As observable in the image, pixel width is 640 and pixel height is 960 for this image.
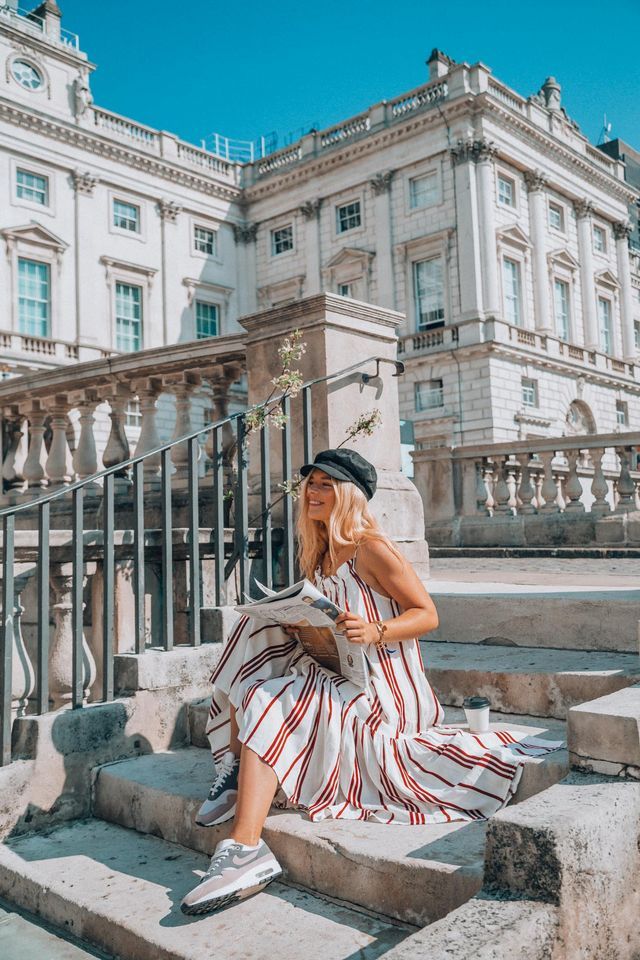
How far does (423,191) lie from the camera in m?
28.8

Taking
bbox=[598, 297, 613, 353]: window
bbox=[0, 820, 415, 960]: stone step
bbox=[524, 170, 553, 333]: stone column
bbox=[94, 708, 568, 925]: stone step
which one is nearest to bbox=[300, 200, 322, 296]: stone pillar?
bbox=[524, 170, 553, 333]: stone column

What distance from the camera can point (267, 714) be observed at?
2621 mm

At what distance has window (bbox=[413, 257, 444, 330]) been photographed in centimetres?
2822

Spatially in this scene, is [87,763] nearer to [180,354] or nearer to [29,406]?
[180,354]

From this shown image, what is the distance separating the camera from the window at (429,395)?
2770cm

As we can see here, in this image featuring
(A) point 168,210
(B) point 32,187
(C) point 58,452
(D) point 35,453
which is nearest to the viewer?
(C) point 58,452

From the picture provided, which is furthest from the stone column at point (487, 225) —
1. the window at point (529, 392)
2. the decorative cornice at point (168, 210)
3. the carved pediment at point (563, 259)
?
the decorative cornice at point (168, 210)

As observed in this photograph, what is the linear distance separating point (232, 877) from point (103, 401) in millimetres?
4342

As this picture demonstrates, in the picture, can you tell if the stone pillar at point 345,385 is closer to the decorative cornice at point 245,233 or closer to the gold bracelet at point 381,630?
the gold bracelet at point 381,630

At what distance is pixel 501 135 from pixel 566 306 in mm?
6932

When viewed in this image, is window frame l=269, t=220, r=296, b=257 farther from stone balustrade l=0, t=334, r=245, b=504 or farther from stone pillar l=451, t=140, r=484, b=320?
stone balustrade l=0, t=334, r=245, b=504

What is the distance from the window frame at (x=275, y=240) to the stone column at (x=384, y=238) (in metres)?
4.39

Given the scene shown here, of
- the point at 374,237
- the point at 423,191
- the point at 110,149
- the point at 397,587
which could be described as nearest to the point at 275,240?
the point at 374,237

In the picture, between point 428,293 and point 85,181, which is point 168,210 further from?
point 428,293
